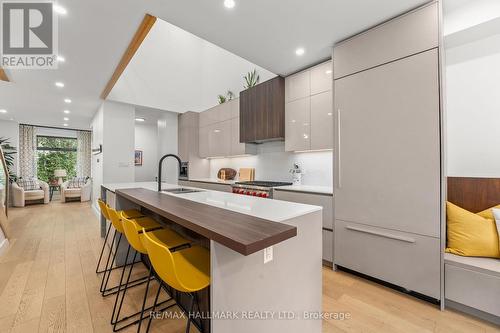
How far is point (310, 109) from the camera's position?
3006 mm

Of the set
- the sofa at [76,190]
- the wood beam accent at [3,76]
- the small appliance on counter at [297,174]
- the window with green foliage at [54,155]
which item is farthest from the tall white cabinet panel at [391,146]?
the window with green foliage at [54,155]

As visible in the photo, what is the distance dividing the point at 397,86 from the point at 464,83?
0.76 metres

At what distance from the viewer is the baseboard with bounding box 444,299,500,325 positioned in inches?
64.9

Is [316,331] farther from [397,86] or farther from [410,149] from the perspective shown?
[397,86]

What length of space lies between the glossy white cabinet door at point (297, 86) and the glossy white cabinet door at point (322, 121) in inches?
7.7

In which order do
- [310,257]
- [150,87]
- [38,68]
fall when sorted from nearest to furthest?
[310,257], [38,68], [150,87]

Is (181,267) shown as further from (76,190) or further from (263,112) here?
(76,190)

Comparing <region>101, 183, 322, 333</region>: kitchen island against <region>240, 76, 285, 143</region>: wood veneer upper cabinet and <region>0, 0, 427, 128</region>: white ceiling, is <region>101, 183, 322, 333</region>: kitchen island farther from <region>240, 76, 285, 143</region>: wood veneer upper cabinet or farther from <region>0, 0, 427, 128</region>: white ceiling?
<region>240, 76, 285, 143</region>: wood veneer upper cabinet

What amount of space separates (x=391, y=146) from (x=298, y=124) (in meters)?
1.35

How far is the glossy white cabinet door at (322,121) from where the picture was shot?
9.09 feet

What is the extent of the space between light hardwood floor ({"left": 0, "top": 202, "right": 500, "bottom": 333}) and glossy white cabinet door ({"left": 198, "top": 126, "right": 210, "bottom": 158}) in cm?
283

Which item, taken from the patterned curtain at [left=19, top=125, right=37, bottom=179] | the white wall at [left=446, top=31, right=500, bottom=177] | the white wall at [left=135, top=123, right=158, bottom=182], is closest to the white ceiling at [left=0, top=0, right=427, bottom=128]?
the white wall at [left=446, top=31, right=500, bottom=177]

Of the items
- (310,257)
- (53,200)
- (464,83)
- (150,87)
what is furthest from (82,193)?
(464,83)

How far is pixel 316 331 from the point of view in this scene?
1460 millimetres
